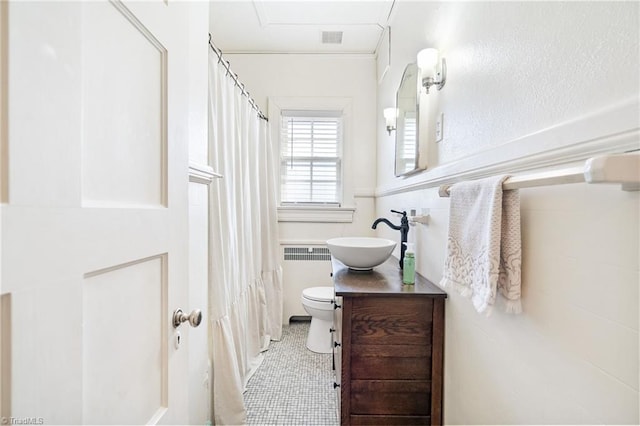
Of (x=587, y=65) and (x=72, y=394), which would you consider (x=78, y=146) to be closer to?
(x=72, y=394)

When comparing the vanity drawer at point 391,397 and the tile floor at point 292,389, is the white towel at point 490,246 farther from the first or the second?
the tile floor at point 292,389

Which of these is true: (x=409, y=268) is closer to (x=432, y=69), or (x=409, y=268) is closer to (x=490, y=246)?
(x=490, y=246)

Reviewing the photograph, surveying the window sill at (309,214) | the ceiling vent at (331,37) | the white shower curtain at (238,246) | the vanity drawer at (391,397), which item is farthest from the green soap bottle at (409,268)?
the ceiling vent at (331,37)

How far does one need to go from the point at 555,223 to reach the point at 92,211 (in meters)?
0.94

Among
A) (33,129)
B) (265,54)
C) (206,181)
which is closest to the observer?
(33,129)

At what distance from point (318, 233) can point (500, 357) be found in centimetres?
213

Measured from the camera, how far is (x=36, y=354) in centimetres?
42

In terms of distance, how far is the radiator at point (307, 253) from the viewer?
115 inches

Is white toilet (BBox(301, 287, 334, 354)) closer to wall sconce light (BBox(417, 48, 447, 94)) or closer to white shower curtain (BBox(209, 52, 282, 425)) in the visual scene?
white shower curtain (BBox(209, 52, 282, 425))

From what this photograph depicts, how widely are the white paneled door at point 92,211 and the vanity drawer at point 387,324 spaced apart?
2.22 ft

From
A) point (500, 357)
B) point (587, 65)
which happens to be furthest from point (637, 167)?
point (500, 357)

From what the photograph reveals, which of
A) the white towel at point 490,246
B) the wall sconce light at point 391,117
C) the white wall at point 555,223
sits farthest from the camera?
the wall sconce light at point 391,117

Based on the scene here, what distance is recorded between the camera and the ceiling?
7.36ft

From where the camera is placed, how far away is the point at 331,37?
104 inches
